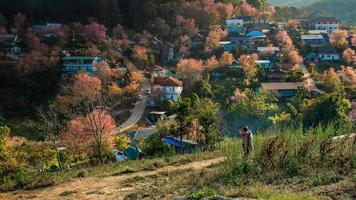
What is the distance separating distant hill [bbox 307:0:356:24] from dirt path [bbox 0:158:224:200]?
80.7 meters

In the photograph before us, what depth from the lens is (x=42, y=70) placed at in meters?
40.8

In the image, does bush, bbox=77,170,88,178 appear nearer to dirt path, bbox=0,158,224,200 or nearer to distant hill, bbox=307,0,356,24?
dirt path, bbox=0,158,224,200

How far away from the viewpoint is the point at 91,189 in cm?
976

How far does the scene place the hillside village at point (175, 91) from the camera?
36.2 ft

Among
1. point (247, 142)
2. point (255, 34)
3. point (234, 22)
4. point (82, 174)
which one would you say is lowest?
point (82, 174)

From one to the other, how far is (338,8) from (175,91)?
2518 inches

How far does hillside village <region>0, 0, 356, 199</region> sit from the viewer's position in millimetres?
11031

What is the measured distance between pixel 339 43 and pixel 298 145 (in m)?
42.7

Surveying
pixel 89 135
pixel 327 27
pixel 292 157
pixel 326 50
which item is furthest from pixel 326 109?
pixel 327 27

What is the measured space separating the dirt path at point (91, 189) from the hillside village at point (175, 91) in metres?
0.32

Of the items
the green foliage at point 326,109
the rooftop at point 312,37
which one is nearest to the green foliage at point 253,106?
the green foliage at point 326,109

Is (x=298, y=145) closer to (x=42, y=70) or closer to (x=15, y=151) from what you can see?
(x=15, y=151)

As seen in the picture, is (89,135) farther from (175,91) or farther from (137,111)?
(175,91)

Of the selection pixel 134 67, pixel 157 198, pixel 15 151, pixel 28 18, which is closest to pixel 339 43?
pixel 134 67
